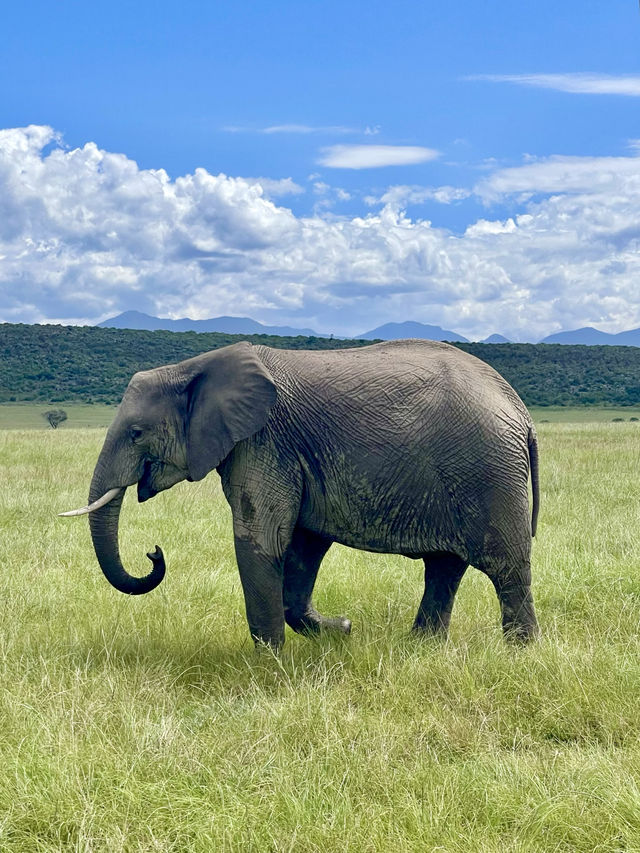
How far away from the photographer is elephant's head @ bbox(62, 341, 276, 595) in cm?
558

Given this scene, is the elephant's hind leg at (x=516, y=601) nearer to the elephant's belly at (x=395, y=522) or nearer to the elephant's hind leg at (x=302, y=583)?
the elephant's belly at (x=395, y=522)

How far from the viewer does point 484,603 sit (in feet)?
23.3

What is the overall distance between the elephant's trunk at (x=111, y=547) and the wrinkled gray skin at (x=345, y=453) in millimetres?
139

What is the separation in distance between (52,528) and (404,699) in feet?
20.1

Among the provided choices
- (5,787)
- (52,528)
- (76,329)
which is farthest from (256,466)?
(76,329)

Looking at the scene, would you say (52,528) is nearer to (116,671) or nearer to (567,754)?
(116,671)

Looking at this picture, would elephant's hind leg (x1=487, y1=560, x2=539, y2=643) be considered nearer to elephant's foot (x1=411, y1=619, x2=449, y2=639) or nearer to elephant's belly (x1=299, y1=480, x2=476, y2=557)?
elephant's belly (x1=299, y1=480, x2=476, y2=557)

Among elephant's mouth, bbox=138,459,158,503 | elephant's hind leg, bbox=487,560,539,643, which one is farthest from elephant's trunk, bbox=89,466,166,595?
elephant's hind leg, bbox=487,560,539,643

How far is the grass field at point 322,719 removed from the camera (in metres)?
3.68

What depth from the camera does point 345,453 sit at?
5602 mm

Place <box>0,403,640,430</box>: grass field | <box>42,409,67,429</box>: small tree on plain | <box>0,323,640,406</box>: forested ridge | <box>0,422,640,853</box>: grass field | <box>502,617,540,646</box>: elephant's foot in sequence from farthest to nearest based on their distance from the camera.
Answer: <box>0,323,640,406</box>: forested ridge, <box>0,403,640,430</box>: grass field, <box>42,409,67,429</box>: small tree on plain, <box>502,617,540,646</box>: elephant's foot, <box>0,422,640,853</box>: grass field

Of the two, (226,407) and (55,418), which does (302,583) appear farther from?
(55,418)

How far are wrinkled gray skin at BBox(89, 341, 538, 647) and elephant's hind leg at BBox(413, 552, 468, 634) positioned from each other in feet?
1.29

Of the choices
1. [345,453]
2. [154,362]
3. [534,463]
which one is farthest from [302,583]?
[154,362]
